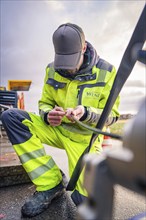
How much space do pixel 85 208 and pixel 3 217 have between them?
1.31 metres

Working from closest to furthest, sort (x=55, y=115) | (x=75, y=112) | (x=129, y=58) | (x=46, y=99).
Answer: (x=129, y=58), (x=75, y=112), (x=55, y=115), (x=46, y=99)

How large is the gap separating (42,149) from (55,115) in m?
0.30

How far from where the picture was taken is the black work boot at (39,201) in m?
1.55

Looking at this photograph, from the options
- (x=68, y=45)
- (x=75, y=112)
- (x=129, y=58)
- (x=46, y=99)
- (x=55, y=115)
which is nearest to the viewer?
(x=129, y=58)

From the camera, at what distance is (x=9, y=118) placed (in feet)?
6.03

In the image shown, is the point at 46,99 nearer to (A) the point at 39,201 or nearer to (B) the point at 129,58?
(A) the point at 39,201

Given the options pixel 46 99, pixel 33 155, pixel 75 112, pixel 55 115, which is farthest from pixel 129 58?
pixel 46 99

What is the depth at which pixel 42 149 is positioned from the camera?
6.10 feet

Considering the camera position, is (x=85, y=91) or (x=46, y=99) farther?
(x=46, y=99)

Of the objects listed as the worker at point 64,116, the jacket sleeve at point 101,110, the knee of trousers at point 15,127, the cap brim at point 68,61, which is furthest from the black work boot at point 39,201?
the cap brim at point 68,61

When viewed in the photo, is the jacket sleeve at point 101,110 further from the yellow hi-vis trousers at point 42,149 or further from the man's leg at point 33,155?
the man's leg at point 33,155

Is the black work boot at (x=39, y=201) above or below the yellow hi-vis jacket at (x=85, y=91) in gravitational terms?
below

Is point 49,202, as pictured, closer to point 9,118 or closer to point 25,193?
point 25,193

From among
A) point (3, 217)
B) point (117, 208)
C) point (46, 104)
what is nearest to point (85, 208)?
→ point (3, 217)
